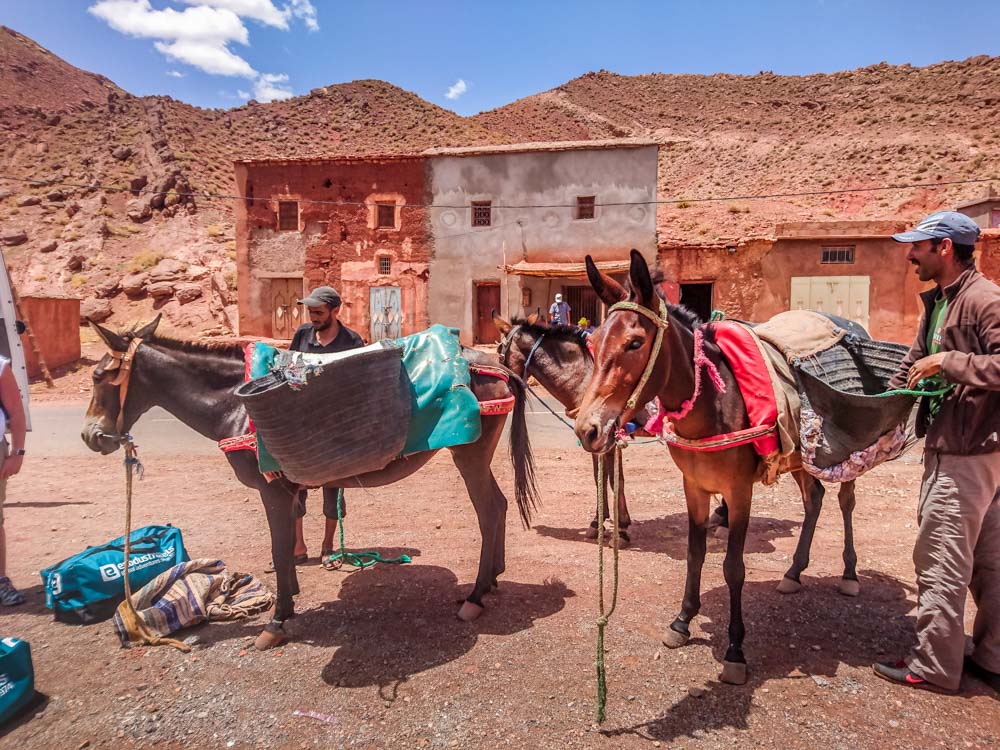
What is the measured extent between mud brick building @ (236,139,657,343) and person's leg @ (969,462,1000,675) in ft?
65.9

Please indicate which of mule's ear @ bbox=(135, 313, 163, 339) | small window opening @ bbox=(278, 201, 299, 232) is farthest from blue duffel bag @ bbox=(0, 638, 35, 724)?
small window opening @ bbox=(278, 201, 299, 232)

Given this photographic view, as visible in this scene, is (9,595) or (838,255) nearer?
(9,595)

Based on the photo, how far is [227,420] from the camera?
384 cm

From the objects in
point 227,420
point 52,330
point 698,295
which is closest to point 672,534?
point 227,420

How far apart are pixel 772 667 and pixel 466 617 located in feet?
5.93

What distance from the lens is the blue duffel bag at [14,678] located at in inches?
111

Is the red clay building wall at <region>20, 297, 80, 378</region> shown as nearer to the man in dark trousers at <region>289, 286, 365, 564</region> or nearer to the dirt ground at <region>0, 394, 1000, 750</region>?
the dirt ground at <region>0, 394, 1000, 750</region>

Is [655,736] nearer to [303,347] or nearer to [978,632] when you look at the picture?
[978,632]

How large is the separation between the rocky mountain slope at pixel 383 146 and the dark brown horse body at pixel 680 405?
855 inches

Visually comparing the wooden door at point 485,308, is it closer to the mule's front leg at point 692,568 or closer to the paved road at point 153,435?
the paved road at point 153,435

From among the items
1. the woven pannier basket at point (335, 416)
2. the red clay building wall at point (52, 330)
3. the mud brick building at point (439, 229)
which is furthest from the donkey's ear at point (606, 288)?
the mud brick building at point (439, 229)

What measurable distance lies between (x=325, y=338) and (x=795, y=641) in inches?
152

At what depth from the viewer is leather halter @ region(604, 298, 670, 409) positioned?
2.80 metres

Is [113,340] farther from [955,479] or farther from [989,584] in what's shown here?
[989,584]
